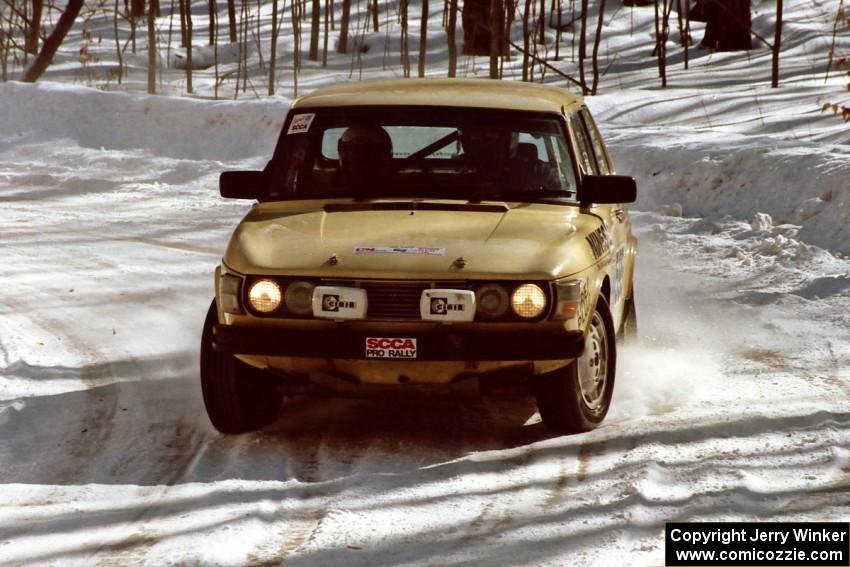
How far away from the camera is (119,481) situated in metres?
5.89

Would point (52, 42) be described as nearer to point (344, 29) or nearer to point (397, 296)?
point (344, 29)

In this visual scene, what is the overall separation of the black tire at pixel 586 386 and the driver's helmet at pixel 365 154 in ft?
4.13

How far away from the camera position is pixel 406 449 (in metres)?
6.32

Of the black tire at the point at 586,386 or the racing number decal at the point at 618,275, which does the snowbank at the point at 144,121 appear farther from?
the black tire at the point at 586,386

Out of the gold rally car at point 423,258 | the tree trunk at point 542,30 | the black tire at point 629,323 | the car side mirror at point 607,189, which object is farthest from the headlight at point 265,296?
the tree trunk at point 542,30

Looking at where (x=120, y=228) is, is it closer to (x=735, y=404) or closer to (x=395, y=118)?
(x=395, y=118)

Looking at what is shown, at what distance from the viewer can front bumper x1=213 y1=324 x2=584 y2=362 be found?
19.7 feet

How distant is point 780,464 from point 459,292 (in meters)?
1.42

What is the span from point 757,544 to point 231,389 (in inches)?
96.1

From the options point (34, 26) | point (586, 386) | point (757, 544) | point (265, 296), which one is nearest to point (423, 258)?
point (265, 296)

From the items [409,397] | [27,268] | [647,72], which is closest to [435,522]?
[409,397]

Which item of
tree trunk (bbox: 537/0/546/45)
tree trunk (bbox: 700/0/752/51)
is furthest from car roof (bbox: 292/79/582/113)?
tree trunk (bbox: 537/0/546/45)

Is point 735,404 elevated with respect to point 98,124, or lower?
elevated

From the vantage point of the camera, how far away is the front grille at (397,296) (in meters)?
6.01
